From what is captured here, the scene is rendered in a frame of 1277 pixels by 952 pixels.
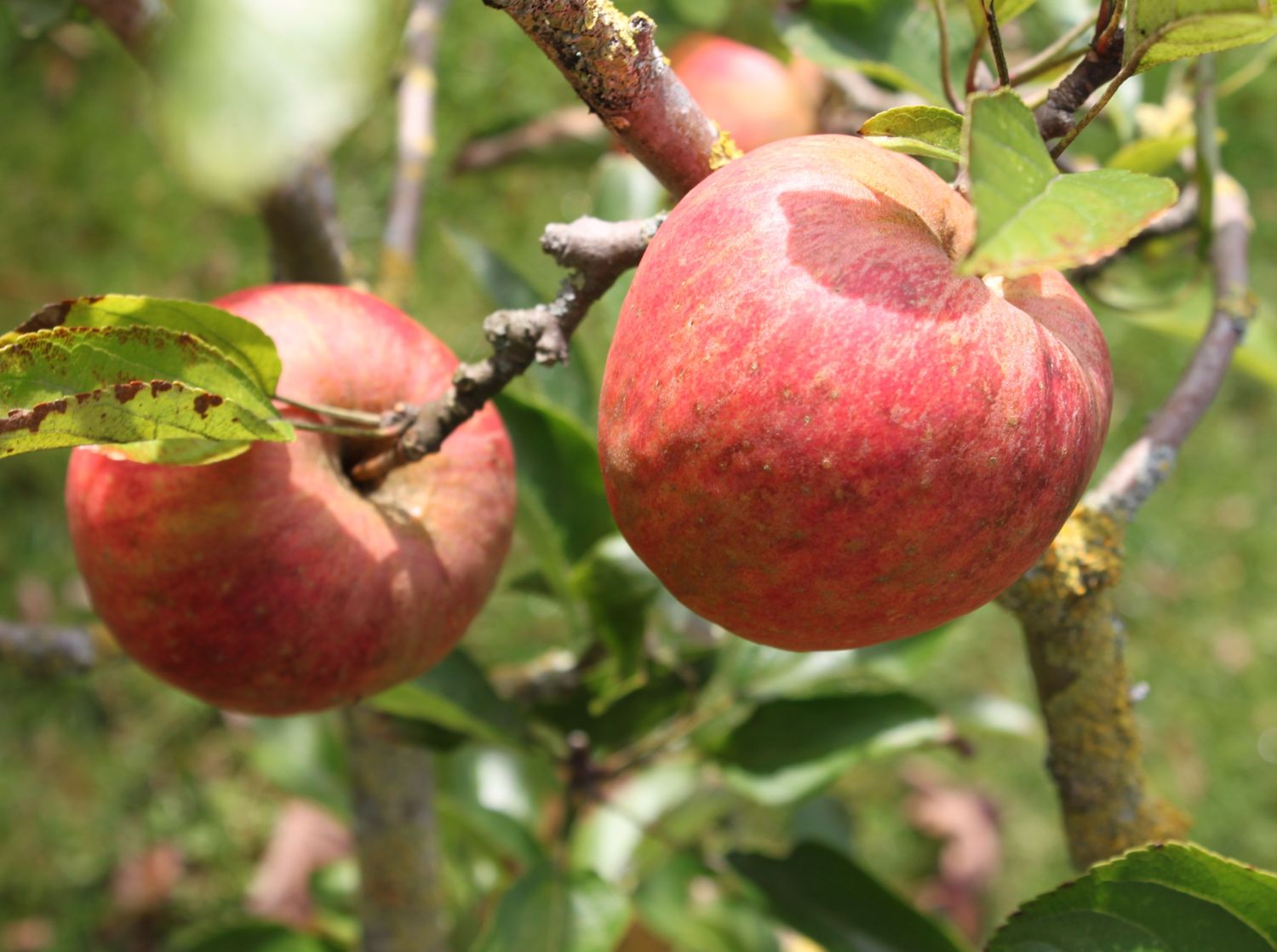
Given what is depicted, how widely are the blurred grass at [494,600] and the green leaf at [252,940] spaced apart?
869 mm

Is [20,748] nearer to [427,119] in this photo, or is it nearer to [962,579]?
[427,119]

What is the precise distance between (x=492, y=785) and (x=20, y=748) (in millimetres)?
1080

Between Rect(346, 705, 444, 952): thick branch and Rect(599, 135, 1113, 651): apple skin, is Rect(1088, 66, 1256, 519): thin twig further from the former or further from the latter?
Rect(346, 705, 444, 952): thick branch

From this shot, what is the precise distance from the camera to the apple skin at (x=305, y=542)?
0.69 m

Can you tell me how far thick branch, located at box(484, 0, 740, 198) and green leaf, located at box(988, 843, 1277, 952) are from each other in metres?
0.47

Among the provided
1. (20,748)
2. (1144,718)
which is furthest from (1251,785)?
(20,748)

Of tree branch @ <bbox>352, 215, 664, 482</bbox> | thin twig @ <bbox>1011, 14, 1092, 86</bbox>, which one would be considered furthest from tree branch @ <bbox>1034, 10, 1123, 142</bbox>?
tree branch @ <bbox>352, 215, 664, 482</bbox>

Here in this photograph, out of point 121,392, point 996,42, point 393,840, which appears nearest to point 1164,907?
point 996,42

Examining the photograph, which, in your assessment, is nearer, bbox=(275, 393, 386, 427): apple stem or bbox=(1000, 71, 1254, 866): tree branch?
bbox=(275, 393, 386, 427): apple stem

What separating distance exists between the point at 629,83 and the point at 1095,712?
545 millimetres

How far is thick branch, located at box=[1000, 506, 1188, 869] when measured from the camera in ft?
2.66

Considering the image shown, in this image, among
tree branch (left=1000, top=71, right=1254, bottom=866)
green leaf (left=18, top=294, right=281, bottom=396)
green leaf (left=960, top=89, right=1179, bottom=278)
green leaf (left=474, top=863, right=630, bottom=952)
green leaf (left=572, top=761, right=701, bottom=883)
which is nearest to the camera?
green leaf (left=960, top=89, right=1179, bottom=278)

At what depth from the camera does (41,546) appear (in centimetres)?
213

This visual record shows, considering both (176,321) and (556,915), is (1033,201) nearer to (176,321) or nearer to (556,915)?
(176,321)
